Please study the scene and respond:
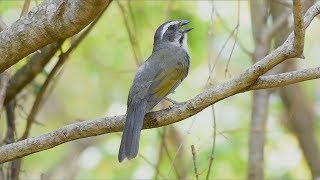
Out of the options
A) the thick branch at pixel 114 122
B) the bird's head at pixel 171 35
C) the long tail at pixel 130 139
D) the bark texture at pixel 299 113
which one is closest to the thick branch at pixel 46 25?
the thick branch at pixel 114 122

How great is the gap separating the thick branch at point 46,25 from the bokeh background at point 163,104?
2.58 m

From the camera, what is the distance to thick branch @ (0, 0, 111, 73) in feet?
9.33

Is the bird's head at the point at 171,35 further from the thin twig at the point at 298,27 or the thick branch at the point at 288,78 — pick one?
the thin twig at the point at 298,27

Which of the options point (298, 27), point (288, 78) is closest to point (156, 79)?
point (288, 78)

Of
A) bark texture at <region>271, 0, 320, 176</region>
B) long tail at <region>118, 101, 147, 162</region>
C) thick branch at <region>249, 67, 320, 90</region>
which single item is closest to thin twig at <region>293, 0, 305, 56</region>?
thick branch at <region>249, 67, 320, 90</region>

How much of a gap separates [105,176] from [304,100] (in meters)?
2.29

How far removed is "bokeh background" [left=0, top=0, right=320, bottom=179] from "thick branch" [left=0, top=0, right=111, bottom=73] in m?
2.58

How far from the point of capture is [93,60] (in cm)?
671

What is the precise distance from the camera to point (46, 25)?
2.99 meters

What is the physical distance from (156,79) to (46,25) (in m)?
1.05

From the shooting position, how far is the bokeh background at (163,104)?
6215 millimetres

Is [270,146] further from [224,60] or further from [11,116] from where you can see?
[11,116]

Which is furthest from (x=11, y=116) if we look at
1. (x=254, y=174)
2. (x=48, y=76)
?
(x=254, y=174)

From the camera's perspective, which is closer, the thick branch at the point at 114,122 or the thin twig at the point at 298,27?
the thin twig at the point at 298,27
